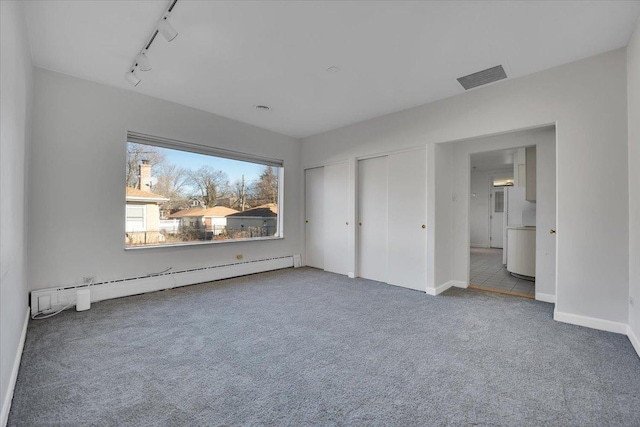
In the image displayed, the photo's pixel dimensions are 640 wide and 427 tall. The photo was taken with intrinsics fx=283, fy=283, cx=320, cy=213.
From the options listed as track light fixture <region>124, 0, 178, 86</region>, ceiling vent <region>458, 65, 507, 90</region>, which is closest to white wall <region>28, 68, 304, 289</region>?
track light fixture <region>124, 0, 178, 86</region>

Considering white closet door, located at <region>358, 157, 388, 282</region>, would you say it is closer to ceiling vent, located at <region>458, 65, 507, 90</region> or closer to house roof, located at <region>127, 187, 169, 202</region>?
ceiling vent, located at <region>458, 65, 507, 90</region>

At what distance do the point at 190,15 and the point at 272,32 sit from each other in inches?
25.9

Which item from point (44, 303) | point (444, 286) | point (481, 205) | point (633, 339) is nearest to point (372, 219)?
point (444, 286)

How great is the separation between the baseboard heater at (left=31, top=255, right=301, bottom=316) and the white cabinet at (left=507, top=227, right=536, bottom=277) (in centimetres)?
397

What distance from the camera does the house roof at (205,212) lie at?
14.4 feet

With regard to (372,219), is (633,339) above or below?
below

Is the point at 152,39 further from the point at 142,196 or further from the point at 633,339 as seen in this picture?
the point at 633,339

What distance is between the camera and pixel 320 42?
262 centimetres

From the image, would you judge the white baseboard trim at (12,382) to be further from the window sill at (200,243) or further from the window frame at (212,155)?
the window frame at (212,155)

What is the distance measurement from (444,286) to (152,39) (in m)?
4.53

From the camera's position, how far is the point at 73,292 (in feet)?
10.7

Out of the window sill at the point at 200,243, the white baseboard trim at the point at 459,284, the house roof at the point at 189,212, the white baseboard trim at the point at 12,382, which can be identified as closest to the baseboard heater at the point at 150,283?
the window sill at the point at 200,243

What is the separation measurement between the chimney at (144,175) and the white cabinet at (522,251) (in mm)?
5962

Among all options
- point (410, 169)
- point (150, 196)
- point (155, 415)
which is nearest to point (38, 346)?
point (155, 415)
